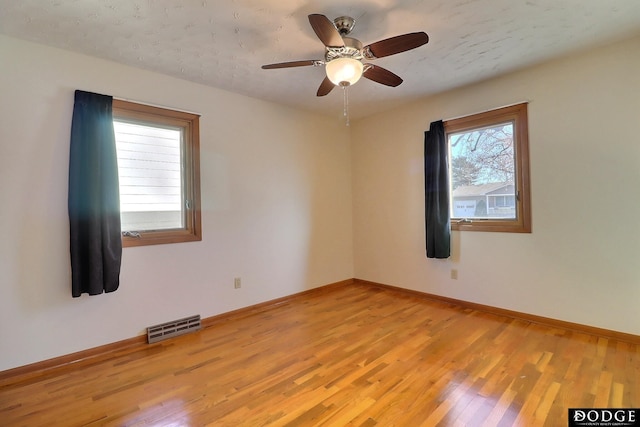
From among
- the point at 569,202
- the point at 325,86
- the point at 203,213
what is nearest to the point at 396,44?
the point at 325,86

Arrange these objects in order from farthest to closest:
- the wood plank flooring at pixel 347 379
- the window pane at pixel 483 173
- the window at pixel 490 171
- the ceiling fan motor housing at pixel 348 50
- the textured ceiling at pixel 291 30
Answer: the window pane at pixel 483 173
the window at pixel 490 171
the ceiling fan motor housing at pixel 348 50
the textured ceiling at pixel 291 30
the wood plank flooring at pixel 347 379

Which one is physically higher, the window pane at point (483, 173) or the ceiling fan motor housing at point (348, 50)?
the ceiling fan motor housing at point (348, 50)

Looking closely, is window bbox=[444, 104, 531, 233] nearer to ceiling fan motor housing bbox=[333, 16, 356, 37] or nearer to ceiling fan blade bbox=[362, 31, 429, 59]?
ceiling fan blade bbox=[362, 31, 429, 59]

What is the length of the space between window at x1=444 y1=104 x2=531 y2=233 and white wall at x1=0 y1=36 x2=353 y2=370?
1632mm

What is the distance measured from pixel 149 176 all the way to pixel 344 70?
205 centimetres

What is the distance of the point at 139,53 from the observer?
2475mm

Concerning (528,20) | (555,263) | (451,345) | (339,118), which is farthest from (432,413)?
(339,118)

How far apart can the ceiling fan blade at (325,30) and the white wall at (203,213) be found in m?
1.83

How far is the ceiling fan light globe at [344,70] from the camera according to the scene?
6.51 feet

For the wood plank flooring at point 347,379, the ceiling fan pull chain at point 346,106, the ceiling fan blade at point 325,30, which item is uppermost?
the ceiling fan pull chain at point 346,106

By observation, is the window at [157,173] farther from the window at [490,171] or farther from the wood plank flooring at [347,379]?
the window at [490,171]

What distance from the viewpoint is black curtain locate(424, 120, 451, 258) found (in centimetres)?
352

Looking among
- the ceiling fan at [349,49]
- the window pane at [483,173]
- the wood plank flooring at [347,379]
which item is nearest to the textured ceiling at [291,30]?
the ceiling fan at [349,49]

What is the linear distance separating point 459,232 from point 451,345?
1.42 meters
